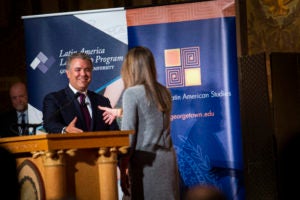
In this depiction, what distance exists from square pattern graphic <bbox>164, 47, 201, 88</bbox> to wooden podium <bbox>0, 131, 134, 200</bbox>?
213 cm

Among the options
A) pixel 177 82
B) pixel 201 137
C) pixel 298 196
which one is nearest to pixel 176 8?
pixel 177 82

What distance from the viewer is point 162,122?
140 inches

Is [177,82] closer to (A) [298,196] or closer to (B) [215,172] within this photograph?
(B) [215,172]

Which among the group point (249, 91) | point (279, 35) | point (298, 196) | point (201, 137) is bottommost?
point (298, 196)

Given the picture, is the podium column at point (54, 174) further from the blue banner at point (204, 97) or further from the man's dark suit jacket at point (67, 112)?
the blue banner at point (204, 97)

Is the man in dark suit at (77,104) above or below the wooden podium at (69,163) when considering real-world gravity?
above

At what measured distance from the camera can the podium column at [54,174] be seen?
126 inches

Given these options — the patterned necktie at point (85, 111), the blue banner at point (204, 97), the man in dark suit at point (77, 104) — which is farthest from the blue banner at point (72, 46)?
the patterned necktie at point (85, 111)

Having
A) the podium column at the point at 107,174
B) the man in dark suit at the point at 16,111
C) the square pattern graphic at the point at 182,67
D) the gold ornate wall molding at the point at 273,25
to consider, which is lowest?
the podium column at the point at 107,174

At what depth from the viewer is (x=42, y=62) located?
574cm

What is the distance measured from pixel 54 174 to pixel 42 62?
2.67 m

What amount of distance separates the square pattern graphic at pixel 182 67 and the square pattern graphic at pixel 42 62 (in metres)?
1.08

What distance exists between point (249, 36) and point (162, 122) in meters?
3.20

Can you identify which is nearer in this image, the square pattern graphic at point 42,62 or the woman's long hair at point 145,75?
the woman's long hair at point 145,75
